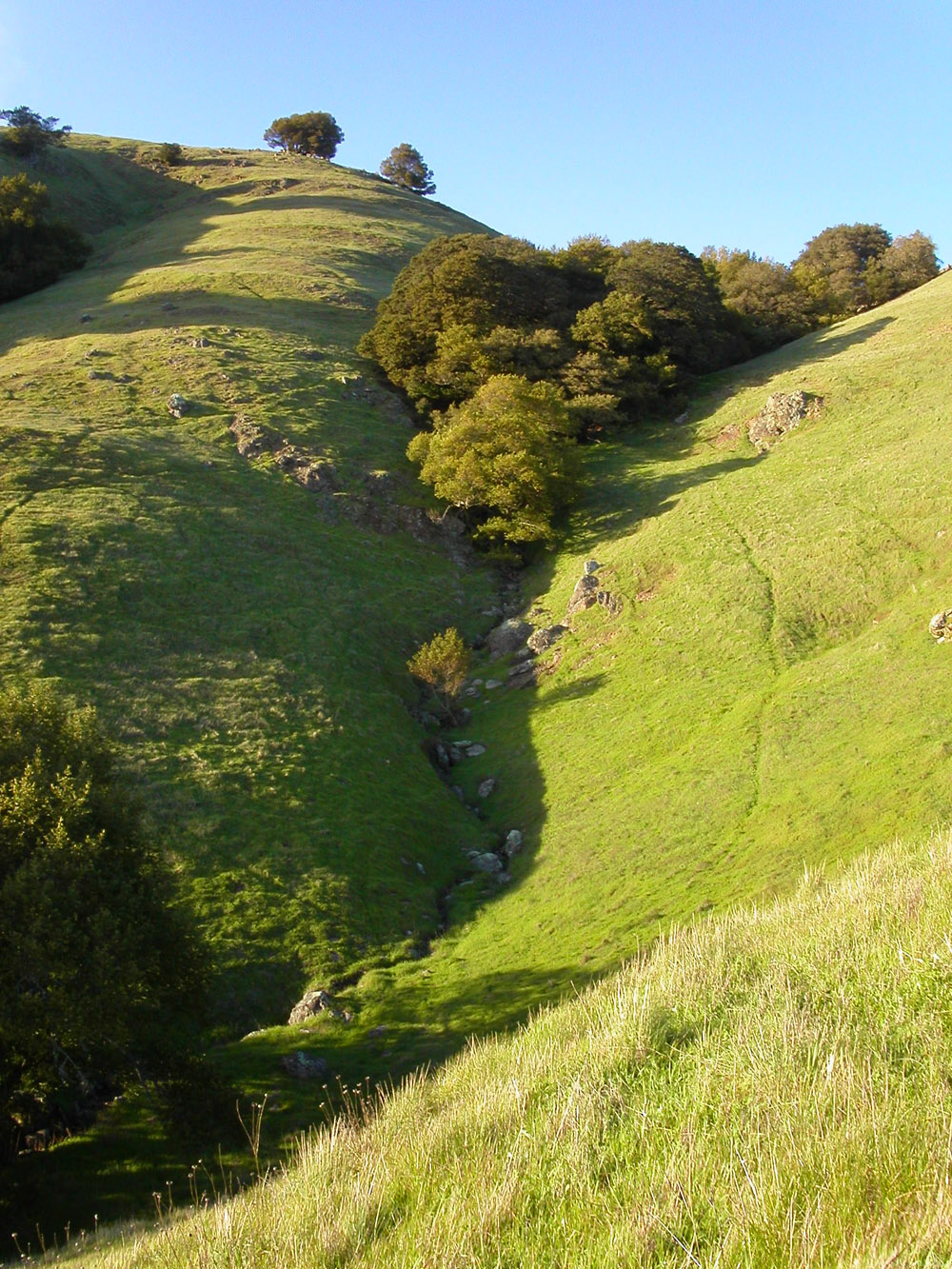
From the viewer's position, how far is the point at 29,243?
9612 cm

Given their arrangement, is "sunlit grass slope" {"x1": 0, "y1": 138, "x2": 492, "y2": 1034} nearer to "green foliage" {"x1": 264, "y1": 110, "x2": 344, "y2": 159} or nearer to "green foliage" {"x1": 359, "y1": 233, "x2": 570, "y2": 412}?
"green foliage" {"x1": 359, "y1": 233, "x2": 570, "y2": 412}

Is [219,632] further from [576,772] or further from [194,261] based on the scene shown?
[194,261]

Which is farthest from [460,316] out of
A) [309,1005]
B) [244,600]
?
[309,1005]

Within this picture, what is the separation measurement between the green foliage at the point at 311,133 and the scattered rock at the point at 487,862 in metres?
161

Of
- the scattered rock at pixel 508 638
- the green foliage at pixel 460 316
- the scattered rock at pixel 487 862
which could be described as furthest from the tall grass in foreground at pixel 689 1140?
the green foliage at pixel 460 316

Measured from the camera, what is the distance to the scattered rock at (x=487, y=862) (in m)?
30.1

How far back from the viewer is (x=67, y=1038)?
54.6ft

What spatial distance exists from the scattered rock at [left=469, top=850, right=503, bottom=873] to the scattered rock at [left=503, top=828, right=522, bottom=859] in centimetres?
43

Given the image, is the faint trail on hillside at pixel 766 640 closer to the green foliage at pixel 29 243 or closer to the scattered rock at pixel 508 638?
the scattered rock at pixel 508 638

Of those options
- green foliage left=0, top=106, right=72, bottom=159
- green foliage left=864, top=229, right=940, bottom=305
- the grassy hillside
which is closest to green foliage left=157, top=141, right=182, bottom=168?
green foliage left=0, top=106, right=72, bottom=159

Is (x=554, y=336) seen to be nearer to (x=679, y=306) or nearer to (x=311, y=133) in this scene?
(x=679, y=306)

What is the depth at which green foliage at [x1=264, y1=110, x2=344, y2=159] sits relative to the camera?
160000 millimetres

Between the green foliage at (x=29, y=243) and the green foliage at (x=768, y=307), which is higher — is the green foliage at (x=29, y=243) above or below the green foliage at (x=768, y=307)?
above

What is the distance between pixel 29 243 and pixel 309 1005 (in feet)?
327
